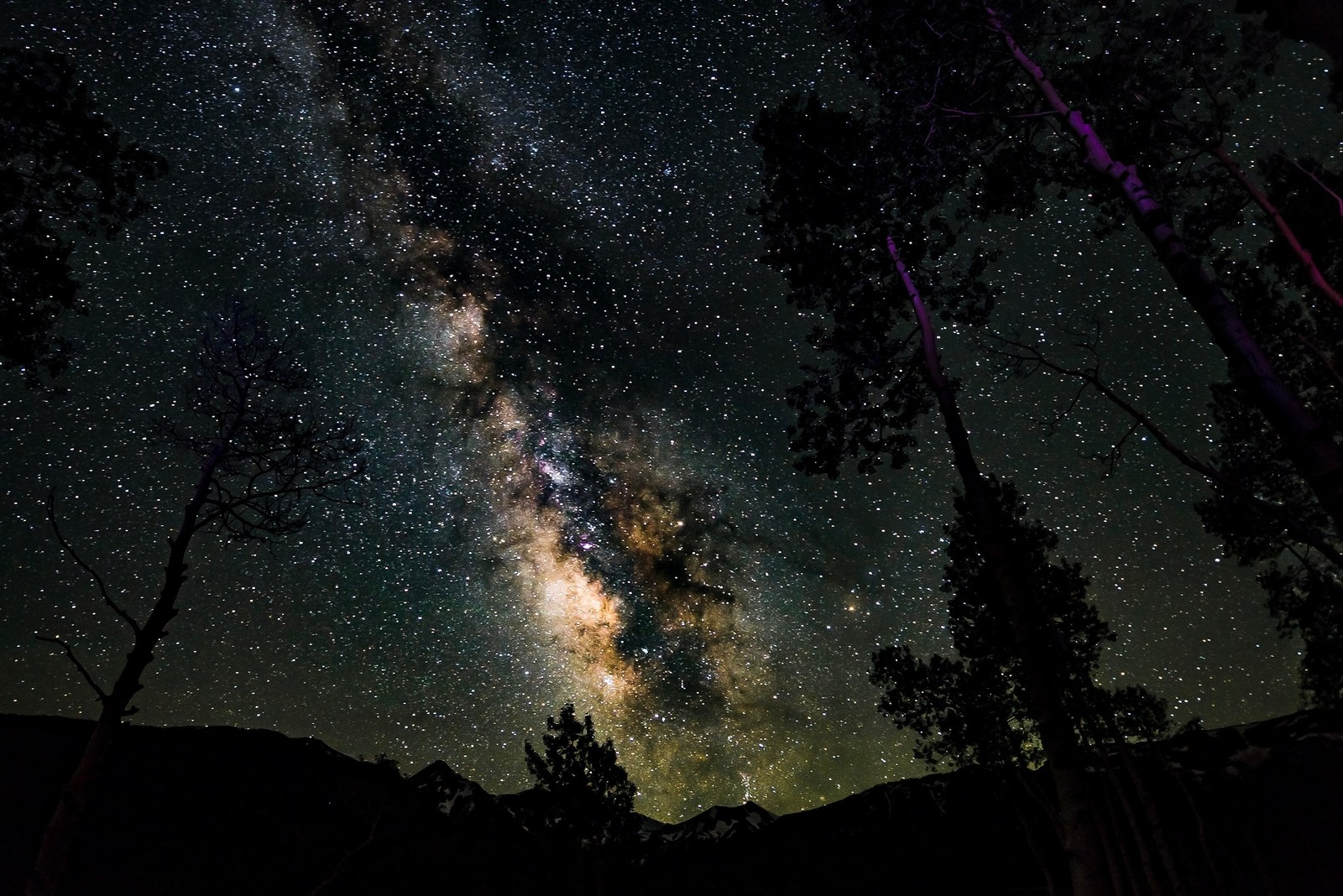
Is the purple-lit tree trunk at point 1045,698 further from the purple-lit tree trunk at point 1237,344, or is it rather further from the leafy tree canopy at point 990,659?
the leafy tree canopy at point 990,659

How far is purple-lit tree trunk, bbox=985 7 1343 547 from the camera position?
13.3ft

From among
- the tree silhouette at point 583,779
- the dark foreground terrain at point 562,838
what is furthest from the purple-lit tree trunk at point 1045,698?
the tree silhouette at point 583,779

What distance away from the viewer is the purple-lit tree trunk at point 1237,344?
4.07 meters

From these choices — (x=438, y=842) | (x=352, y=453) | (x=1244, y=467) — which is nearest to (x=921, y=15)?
(x=352, y=453)

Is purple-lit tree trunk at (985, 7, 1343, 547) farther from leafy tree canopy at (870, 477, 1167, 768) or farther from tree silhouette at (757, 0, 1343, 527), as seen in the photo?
leafy tree canopy at (870, 477, 1167, 768)

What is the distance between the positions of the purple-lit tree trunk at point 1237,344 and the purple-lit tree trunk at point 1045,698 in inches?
106

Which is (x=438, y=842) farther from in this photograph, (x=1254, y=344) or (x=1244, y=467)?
(x=1244, y=467)

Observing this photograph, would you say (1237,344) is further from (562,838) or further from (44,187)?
(562,838)

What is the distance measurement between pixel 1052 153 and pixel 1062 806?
8995 millimetres

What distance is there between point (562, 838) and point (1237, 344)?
25.0m

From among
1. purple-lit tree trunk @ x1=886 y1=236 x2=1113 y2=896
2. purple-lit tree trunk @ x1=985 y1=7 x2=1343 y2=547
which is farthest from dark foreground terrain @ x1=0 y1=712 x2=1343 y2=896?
purple-lit tree trunk @ x1=985 y1=7 x2=1343 y2=547

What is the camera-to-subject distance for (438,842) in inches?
779

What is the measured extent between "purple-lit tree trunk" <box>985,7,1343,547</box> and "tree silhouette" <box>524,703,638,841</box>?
23.9 meters

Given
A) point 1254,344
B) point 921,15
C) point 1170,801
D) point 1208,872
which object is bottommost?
point 1208,872
